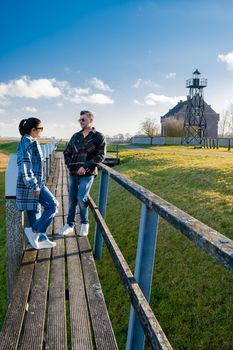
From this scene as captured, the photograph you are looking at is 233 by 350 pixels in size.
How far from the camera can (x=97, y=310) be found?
3205 mm

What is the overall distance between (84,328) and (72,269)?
4.08 feet

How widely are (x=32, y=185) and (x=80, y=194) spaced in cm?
122

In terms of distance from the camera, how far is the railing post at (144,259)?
256 cm

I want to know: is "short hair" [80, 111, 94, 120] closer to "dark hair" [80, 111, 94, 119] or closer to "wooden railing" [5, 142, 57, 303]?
"dark hair" [80, 111, 94, 119]

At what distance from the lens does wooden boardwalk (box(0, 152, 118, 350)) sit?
9.07 feet

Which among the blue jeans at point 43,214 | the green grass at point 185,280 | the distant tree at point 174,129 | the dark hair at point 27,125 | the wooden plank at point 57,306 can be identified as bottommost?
the green grass at point 185,280

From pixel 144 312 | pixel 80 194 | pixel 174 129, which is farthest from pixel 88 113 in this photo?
pixel 174 129

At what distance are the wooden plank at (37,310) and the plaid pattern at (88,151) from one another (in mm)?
1571

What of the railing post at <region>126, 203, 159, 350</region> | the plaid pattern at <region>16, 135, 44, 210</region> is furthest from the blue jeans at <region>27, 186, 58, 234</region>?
the railing post at <region>126, 203, 159, 350</region>

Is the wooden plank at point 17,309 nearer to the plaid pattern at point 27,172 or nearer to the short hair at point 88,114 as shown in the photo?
the plaid pattern at point 27,172

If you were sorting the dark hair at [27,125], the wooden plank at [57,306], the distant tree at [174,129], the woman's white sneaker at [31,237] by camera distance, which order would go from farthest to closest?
the distant tree at [174,129] → the woman's white sneaker at [31,237] → the dark hair at [27,125] → the wooden plank at [57,306]

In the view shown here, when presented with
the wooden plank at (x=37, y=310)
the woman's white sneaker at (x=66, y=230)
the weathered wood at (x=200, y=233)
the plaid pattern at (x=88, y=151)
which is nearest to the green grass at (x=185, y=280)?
the woman's white sneaker at (x=66, y=230)

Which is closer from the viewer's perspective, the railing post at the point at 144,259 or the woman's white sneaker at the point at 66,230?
the railing post at the point at 144,259

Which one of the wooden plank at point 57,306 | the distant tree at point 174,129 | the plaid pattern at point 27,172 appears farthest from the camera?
the distant tree at point 174,129
